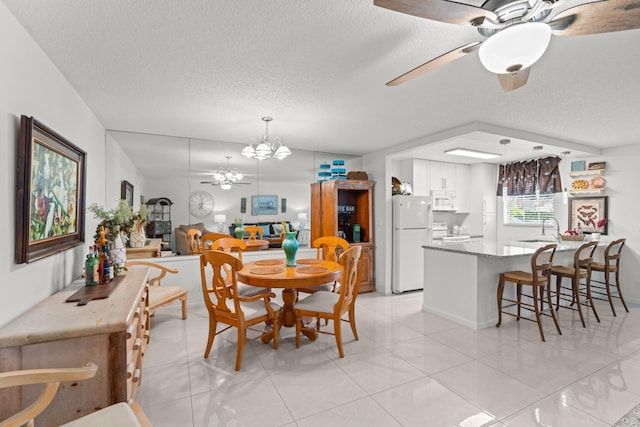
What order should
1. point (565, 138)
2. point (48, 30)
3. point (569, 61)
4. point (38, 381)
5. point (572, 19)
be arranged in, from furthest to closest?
point (565, 138) < point (569, 61) < point (48, 30) < point (572, 19) < point (38, 381)

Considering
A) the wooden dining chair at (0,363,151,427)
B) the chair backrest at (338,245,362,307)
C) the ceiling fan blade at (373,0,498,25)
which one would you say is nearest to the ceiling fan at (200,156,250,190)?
the chair backrest at (338,245,362,307)

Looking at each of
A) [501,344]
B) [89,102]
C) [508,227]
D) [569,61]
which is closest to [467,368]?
[501,344]

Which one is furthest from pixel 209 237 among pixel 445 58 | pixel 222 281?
pixel 445 58

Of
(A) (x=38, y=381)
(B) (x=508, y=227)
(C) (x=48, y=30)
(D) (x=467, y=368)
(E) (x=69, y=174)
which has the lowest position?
(D) (x=467, y=368)

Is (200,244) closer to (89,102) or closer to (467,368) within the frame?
(89,102)

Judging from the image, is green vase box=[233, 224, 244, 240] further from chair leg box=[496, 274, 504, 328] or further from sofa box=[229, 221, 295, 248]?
chair leg box=[496, 274, 504, 328]

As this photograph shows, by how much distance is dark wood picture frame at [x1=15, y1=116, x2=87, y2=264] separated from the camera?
1.70 metres

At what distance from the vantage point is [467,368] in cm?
262

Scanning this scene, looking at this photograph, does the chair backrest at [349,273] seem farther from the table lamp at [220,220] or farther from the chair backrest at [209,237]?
the table lamp at [220,220]

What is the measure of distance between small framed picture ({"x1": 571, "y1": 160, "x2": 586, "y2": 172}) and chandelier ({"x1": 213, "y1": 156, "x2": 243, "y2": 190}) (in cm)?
555

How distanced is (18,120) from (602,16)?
2839mm

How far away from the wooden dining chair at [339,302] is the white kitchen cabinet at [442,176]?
337cm

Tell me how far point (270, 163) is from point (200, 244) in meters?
1.63

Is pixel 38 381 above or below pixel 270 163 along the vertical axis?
below
